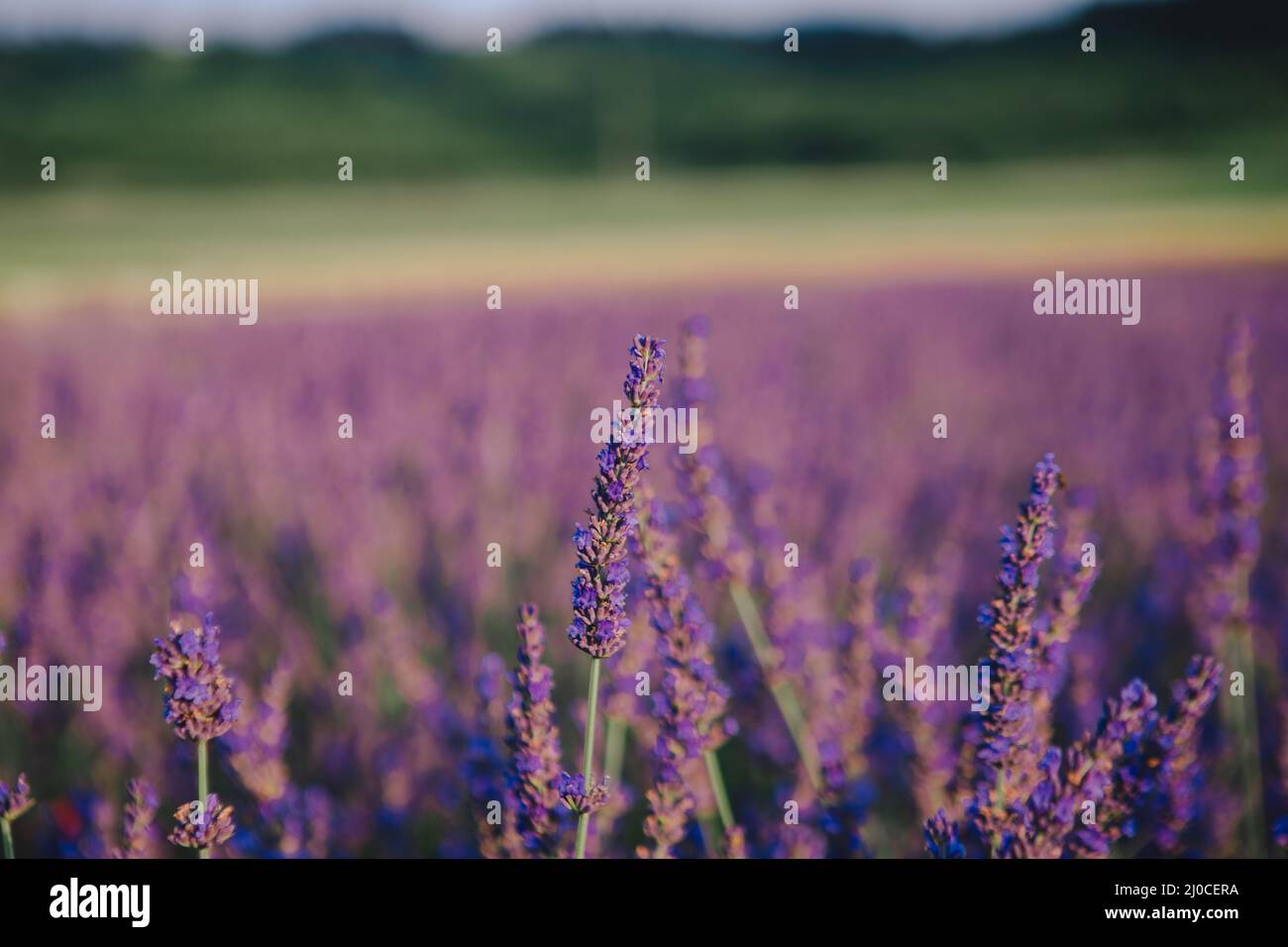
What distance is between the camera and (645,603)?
1.56m

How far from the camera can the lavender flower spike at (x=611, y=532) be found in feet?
3.64

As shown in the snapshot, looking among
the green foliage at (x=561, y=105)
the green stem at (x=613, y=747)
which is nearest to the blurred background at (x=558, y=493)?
the green stem at (x=613, y=747)

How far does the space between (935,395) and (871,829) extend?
361 cm

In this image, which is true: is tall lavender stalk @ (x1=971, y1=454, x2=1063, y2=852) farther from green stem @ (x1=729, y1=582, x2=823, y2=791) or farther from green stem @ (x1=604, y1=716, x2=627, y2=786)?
green stem @ (x1=604, y1=716, x2=627, y2=786)

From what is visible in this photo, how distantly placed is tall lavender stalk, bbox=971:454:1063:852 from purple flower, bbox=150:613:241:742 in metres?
0.94

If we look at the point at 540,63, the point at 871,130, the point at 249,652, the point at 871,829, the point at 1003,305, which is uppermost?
the point at 540,63

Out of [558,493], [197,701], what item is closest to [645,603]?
[197,701]

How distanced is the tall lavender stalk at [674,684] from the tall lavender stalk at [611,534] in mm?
173

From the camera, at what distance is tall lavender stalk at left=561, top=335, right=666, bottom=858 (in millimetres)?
1109

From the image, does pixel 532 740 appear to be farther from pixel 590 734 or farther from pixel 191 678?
pixel 191 678

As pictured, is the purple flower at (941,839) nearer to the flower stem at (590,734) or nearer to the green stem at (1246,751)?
the flower stem at (590,734)
